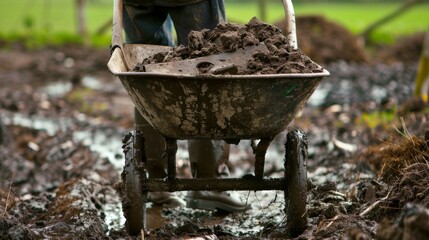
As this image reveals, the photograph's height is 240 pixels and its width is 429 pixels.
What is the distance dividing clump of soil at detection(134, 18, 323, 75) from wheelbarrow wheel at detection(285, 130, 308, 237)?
0.39 metres

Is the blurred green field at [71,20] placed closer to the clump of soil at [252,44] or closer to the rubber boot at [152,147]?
the rubber boot at [152,147]

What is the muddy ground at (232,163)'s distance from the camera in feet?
11.6

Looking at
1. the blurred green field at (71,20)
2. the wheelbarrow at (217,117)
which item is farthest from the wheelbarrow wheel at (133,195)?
the blurred green field at (71,20)

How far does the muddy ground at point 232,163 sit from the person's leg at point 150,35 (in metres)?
0.32

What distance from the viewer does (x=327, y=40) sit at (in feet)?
41.9

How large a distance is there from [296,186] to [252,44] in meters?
0.71

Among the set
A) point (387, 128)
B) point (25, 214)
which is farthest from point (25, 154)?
point (387, 128)

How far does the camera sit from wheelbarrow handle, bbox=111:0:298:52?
3.91 meters

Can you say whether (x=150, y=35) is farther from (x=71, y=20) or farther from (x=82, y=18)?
(x=71, y=20)

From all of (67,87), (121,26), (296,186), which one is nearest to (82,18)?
(67,87)

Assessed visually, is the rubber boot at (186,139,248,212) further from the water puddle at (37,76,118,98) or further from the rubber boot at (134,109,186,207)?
the water puddle at (37,76,118,98)

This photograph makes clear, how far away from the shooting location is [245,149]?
669cm

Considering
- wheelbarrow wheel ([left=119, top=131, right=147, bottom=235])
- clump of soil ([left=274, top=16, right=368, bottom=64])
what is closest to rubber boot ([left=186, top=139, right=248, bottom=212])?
wheelbarrow wheel ([left=119, top=131, right=147, bottom=235])

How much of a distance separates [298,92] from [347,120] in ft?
13.5
